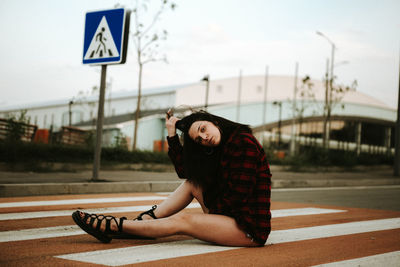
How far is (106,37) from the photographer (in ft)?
28.1

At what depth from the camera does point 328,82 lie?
2688 centimetres

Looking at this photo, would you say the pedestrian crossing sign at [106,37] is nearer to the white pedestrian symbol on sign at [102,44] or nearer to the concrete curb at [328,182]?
the white pedestrian symbol on sign at [102,44]

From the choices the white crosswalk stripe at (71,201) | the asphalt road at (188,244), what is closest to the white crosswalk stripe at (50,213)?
the asphalt road at (188,244)

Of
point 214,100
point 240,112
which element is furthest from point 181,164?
point 214,100

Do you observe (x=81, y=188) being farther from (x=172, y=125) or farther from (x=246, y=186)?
(x=246, y=186)

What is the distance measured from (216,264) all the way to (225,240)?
618 mm

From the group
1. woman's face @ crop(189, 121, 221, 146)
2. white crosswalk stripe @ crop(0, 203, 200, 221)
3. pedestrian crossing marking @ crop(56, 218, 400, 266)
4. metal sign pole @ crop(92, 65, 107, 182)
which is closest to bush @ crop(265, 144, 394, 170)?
metal sign pole @ crop(92, 65, 107, 182)

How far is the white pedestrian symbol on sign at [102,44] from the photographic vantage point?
27.9ft

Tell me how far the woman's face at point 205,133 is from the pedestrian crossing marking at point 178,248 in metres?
0.87

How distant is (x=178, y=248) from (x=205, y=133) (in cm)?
96

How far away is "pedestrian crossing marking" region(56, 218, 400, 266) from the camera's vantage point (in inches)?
130

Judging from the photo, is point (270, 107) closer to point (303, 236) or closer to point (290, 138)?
point (290, 138)

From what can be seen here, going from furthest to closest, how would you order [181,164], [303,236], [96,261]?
[303,236], [181,164], [96,261]

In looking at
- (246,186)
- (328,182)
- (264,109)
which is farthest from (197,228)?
(264,109)
